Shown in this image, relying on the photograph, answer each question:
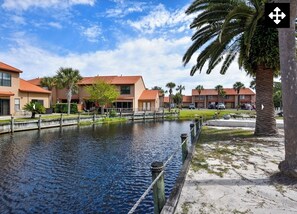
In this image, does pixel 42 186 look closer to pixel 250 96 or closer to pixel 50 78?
pixel 50 78

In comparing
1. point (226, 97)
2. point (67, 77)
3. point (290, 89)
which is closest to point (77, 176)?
point (290, 89)

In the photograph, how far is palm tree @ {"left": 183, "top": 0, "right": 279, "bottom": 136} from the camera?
15055 millimetres

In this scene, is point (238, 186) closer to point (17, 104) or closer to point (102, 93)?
point (17, 104)

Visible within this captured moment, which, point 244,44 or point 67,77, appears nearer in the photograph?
point 244,44

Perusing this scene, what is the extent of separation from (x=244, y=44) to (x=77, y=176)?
39.9 ft

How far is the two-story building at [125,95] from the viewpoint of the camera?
6044 cm

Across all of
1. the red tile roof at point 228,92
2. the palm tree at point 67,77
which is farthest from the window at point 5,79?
the red tile roof at point 228,92

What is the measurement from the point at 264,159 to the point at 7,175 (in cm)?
1175

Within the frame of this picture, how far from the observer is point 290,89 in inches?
293

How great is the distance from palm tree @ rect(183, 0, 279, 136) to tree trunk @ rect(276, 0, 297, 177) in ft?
21.4

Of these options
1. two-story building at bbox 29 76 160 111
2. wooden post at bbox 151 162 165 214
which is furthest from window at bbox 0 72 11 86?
wooden post at bbox 151 162 165 214

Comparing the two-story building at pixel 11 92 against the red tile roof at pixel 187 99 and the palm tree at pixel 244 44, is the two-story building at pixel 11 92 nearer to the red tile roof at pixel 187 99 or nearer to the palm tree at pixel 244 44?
the palm tree at pixel 244 44

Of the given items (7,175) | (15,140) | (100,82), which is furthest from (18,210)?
(100,82)

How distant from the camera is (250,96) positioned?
97312 mm
